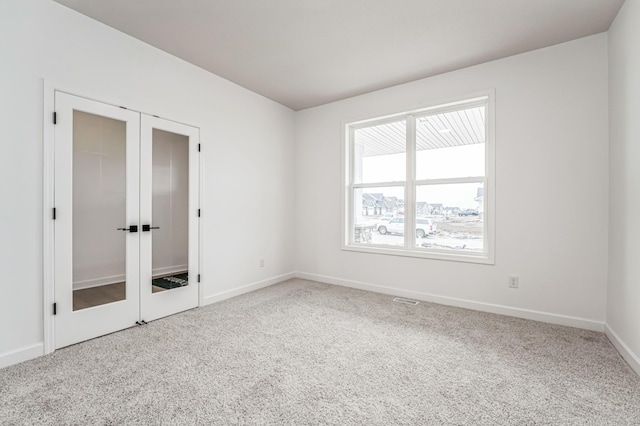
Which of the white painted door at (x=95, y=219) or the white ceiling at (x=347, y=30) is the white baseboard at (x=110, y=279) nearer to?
the white painted door at (x=95, y=219)

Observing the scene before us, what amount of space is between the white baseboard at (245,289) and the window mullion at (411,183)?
2.03 meters

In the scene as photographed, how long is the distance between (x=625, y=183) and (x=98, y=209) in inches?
177

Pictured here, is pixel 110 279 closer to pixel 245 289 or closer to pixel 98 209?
pixel 98 209

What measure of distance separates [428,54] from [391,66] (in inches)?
17.0

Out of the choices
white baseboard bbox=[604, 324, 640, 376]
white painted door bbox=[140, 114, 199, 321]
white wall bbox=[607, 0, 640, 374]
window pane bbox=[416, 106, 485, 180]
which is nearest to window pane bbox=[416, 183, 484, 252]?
window pane bbox=[416, 106, 485, 180]

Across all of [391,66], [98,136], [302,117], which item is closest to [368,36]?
[391,66]

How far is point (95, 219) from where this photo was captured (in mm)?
2711

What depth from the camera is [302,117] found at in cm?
502

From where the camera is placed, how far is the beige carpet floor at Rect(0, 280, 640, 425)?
5.54 ft

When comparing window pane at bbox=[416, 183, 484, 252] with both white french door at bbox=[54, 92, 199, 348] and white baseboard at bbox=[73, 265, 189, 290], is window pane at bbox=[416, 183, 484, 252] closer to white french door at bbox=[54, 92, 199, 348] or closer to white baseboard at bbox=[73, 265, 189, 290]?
white french door at bbox=[54, 92, 199, 348]

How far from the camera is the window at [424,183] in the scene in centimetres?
358

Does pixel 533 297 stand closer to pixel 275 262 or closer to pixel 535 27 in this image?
pixel 535 27

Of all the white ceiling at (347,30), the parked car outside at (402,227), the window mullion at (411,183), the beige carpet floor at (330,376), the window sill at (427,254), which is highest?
the white ceiling at (347,30)

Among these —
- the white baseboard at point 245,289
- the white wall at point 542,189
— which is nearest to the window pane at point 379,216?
the white wall at point 542,189
